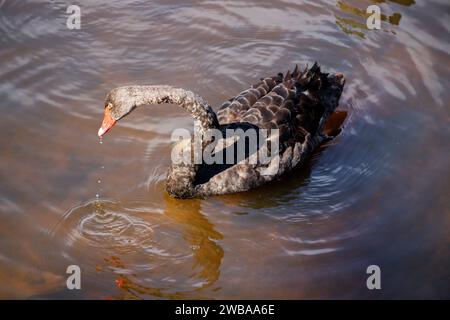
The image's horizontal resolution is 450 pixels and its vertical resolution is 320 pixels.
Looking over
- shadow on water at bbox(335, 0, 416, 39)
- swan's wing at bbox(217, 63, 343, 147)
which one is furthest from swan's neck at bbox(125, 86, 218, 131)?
shadow on water at bbox(335, 0, 416, 39)

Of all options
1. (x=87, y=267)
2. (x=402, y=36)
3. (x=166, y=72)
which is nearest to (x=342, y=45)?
(x=402, y=36)

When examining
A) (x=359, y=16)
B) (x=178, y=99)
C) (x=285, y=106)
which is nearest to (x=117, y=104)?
(x=178, y=99)

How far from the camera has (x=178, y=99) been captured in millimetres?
6207

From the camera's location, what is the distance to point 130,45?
28.6ft

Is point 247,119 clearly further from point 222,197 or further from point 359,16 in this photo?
point 359,16

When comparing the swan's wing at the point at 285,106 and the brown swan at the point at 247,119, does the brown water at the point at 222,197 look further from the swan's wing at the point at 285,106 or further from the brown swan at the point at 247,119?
the swan's wing at the point at 285,106

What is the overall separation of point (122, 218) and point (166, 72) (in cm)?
287

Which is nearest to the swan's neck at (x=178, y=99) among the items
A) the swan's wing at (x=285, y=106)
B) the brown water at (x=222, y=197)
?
the swan's wing at (x=285, y=106)

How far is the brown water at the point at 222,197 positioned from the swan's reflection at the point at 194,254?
0.6 inches

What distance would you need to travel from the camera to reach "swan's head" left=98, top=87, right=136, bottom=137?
5.98m

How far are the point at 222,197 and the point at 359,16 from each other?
4479 millimetres

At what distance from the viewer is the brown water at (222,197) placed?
564 cm
